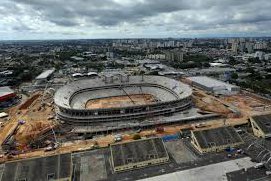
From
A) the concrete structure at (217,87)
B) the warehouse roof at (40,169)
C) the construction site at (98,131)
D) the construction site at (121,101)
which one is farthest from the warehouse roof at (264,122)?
the warehouse roof at (40,169)

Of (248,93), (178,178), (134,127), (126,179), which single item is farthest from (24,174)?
(248,93)

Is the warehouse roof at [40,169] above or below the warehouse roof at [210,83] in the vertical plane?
below

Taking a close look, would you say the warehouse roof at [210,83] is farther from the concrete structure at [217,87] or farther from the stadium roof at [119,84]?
the stadium roof at [119,84]

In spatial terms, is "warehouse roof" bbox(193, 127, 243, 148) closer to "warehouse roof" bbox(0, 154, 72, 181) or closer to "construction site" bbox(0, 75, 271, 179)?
"construction site" bbox(0, 75, 271, 179)

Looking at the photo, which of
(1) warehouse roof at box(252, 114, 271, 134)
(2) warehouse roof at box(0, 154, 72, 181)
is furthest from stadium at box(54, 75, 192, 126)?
(2) warehouse roof at box(0, 154, 72, 181)

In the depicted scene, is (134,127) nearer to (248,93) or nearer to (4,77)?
(248,93)

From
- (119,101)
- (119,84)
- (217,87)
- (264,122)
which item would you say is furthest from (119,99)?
(264,122)

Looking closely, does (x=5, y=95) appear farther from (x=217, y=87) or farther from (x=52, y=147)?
(x=217, y=87)
